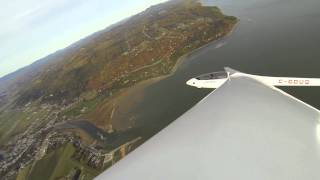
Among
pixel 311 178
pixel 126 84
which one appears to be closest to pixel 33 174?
pixel 126 84

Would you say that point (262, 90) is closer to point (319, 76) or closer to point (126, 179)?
point (126, 179)

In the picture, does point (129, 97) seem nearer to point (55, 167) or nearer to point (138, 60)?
point (55, 167)

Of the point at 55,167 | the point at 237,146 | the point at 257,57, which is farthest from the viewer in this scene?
the point at 257,57

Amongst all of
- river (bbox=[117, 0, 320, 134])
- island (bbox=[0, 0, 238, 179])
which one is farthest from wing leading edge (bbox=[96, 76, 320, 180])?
island (bbox=[0, 0, 238, 179])

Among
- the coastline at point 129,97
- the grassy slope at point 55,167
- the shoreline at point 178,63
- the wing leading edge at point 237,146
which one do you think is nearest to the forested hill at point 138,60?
the shoreline at point 178,63

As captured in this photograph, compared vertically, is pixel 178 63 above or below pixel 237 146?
below

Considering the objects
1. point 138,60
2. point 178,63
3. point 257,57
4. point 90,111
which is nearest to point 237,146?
point 257,57
